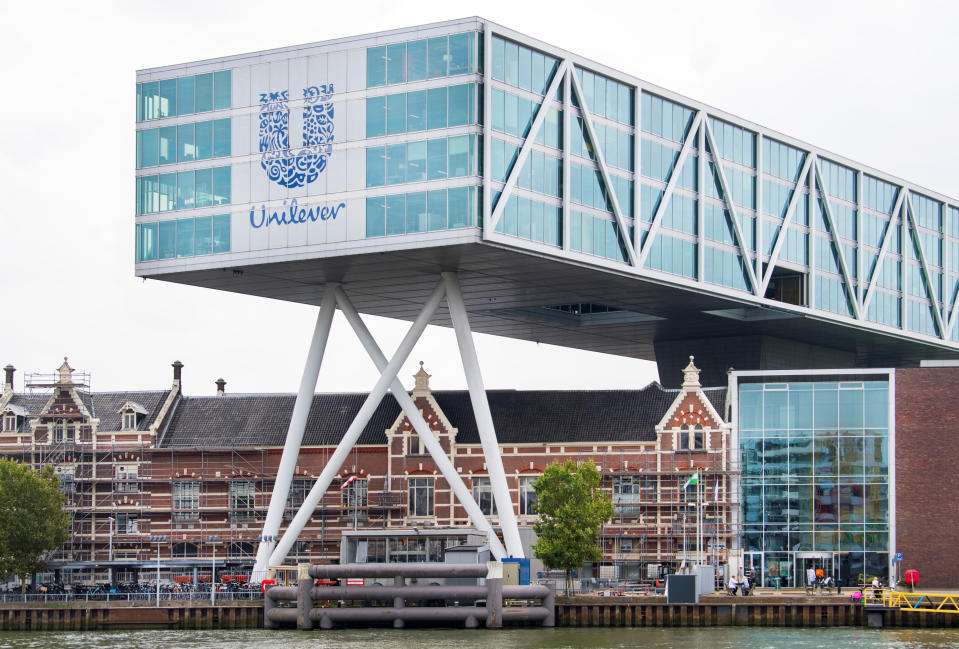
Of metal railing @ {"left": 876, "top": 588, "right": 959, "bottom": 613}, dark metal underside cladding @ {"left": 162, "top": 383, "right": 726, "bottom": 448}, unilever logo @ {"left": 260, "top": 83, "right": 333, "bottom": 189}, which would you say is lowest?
metal railing @ {"left": 876, "top": 588, "right": 959, "bottom": 613}

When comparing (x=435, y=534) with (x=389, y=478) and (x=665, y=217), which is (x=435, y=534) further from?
(x=665, y=217)

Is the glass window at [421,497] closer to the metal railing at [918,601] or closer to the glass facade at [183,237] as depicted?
the glass facade at [183,237]

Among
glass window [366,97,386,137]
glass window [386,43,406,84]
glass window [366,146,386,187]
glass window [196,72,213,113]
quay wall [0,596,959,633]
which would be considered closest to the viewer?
quay wall [0,596,959,633]

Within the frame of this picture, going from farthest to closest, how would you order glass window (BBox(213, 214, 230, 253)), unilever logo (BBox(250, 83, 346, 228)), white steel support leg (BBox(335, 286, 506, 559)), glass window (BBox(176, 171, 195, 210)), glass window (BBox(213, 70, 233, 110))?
white steel support leg (BBox(335, 286, 506, 559)) → glass window (BBox(176, 171, 195, 210)) → glass window (BBox(213, 70, 233, 110)) → glass window (BBox(213, 214, 230, 253)) → unilever logo (BBox(250, 83, 346, 228))

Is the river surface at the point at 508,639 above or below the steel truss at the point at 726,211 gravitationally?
below

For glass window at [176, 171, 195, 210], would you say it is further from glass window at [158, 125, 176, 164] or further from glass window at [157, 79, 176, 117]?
glass window at [157, 79, 176, 117]

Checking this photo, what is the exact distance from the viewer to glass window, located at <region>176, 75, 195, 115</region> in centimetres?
8550

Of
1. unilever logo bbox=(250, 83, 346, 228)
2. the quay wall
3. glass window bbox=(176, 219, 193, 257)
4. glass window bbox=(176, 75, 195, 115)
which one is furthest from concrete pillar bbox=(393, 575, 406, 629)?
glass window bbox=(176, 75, 195, 115)

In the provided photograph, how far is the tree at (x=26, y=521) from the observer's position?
89438 mm

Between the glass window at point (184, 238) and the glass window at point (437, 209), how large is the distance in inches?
532

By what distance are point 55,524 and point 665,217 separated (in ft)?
117

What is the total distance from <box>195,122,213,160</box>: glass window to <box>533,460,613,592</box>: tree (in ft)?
74.9

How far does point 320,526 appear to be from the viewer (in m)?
95.8

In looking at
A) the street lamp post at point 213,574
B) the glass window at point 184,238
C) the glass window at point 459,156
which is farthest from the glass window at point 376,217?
the street lamp post at point 213,574
